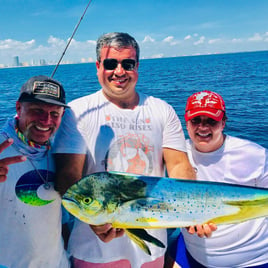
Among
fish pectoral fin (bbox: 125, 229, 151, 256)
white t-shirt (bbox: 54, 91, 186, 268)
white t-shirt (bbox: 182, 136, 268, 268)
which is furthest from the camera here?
white t-shirt (bbox: 182, 136, 268, 268)

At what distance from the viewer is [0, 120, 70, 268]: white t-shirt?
1690 millimetres

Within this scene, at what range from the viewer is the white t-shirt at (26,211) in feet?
5.55

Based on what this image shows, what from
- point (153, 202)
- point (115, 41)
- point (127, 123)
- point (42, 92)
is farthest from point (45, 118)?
point (153, 202)

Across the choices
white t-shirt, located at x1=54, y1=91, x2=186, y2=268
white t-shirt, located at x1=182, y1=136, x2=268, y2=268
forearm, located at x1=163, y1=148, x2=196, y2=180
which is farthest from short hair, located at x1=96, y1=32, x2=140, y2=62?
white t-shirt, located at x1=182, y1=136, x2=268, y2=268

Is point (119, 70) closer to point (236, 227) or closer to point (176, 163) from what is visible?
point (176, 163)

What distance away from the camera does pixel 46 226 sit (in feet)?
5.95

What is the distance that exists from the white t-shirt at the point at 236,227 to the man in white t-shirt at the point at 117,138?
1.36 feet

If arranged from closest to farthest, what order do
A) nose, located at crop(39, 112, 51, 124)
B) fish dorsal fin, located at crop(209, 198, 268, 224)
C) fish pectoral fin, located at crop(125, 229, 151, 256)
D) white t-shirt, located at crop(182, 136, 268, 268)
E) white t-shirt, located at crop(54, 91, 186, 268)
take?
1. fish pectoral fin, located at crop(125, 229, 151, 256)
2. fish dorsal fin, located at crop(209, 198, 268, 224)
3. nose, located at crop(39, 112, 51, 124)
4. white t-shirt, located at crop(54, 91, 186, 268)
5. white t-shirt, located at crop(182, 136, 268, 268)

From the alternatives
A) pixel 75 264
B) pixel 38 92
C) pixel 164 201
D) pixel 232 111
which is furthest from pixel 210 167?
pixel 232 111

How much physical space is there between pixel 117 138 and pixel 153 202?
660mm

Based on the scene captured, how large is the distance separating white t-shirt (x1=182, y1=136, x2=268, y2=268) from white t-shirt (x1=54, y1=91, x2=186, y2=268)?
467mm

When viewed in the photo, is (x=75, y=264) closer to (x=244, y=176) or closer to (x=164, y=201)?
(x=164, y=201)

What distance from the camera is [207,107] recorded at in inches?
91.8

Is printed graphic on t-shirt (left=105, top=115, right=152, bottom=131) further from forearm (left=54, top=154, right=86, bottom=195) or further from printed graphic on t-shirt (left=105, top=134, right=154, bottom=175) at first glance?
forearm (left=54, top=154, right=86, bottom=195)
